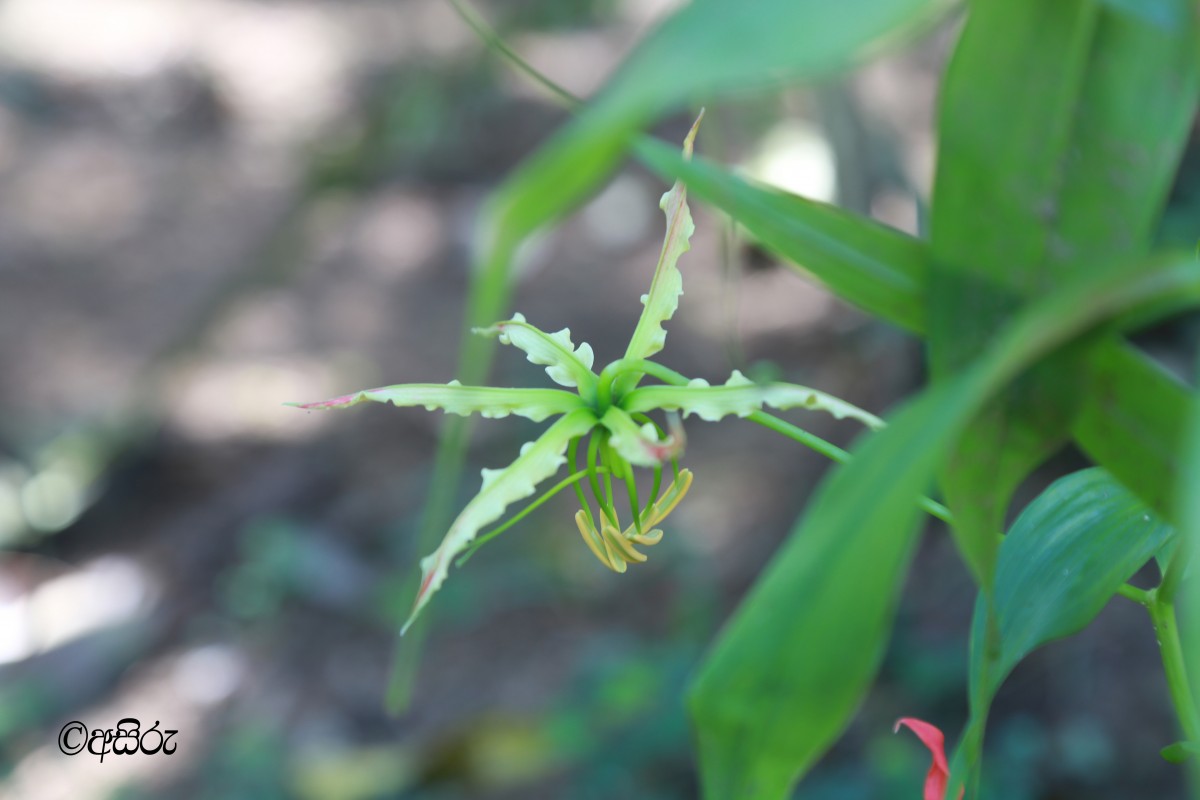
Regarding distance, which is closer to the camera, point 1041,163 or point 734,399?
point 1041,163

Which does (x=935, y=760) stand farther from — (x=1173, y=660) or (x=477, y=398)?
(x=477, y=398)

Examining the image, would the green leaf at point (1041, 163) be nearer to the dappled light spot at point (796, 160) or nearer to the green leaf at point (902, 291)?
the green leaf at point (902, 291)

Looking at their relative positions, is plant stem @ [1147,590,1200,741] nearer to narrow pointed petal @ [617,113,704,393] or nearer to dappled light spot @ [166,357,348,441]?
narrow pointed petal @ [617,113,704,393]

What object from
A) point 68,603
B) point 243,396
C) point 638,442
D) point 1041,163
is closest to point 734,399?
point 638,442

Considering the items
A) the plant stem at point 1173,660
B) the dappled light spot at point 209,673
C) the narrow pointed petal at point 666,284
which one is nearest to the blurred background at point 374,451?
the dappled light spot at point 209,673

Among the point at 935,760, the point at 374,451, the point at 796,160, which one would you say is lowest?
the point at 374,451

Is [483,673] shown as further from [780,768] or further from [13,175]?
[13,175]
